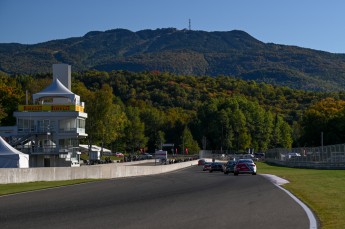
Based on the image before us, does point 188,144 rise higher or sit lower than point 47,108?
lower

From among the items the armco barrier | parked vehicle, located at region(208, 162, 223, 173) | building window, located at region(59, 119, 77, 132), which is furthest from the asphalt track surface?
building window, located at region(59, 119, 77, 132)

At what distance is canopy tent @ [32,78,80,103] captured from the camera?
89.7 m

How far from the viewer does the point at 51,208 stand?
19016mm

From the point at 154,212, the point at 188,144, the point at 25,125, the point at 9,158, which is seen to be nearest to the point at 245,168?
the point at 9,158

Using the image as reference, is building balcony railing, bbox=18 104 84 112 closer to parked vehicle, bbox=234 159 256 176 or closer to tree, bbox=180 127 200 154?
parked vehicle, bbox=234 159 256 176

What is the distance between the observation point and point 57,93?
298 ft

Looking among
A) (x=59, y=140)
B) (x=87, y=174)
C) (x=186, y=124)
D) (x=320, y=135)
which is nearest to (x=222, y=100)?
(x=186, y=124)

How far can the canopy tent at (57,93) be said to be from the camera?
294 ft

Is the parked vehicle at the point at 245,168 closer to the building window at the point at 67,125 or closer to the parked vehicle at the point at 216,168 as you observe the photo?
the parked vehicle at the point at 216,168

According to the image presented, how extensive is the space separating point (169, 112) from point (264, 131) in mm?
28506

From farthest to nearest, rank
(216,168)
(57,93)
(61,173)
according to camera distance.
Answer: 1. (57,93)
2. (216,168)
3. (61,173)

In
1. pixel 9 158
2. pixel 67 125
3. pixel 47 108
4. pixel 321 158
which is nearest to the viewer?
pixel 9 158

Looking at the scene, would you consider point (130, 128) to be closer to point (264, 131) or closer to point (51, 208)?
point (264, 131)

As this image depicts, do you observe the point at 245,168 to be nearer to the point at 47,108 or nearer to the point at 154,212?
the point at 154,212
